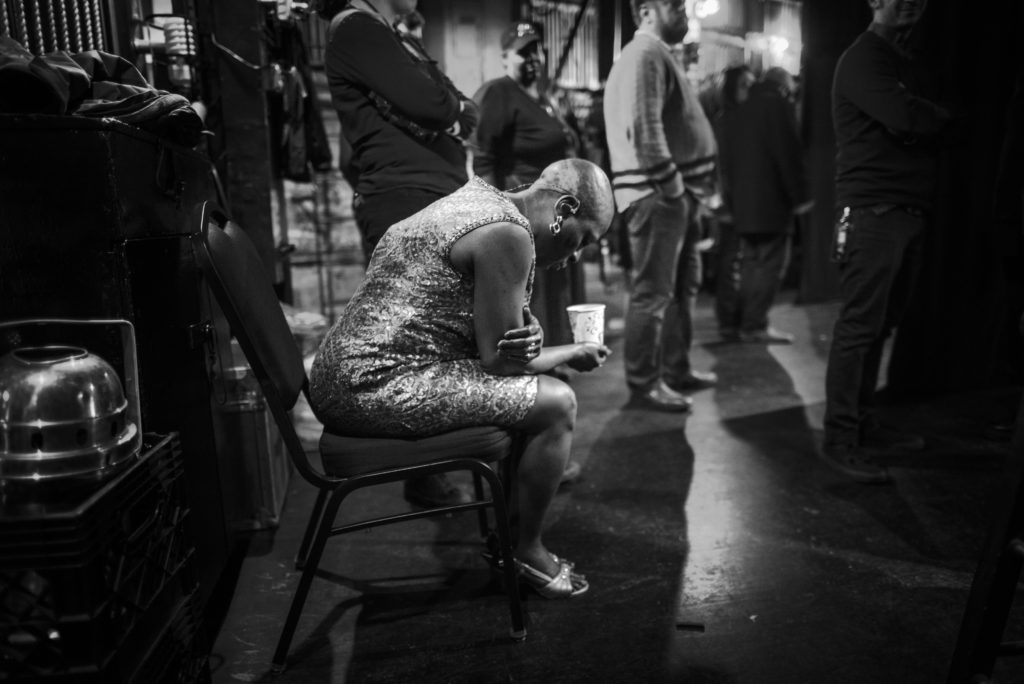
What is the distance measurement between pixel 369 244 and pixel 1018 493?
2207 mm

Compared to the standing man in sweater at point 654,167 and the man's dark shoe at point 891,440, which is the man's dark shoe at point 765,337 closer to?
the standing man in sweater at point 654,167

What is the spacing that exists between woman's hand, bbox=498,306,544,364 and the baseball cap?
265 cm

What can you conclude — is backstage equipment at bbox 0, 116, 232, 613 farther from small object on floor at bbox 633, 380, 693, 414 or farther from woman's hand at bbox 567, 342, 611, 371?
small object on floor at bbox 633, 380, 693, 414

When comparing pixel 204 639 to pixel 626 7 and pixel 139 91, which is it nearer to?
pixel 139 91

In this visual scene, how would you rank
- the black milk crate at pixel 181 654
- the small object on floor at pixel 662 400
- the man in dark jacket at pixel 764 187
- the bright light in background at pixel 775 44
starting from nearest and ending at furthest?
the black milk crate at pixel 181 654, the small object on floor at pixel 662 400, the man in dark jacket at pixel 764 187, the bright light in background at pixel 775 44

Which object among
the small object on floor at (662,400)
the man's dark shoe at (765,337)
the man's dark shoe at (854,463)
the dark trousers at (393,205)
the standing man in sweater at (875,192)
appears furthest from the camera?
the man's dark shoe at (765,337)

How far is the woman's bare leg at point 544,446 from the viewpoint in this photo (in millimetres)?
1844

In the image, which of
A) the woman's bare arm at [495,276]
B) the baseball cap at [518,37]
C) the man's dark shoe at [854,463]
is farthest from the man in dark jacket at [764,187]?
the woman's bare arm at [495,276]

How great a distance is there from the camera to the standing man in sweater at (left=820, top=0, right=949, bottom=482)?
2680 millimetres

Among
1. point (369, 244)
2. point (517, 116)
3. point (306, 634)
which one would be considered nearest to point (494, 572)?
point (306, 634)

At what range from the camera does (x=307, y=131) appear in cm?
405

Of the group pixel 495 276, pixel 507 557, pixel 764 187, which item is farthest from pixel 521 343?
pixel 764 187

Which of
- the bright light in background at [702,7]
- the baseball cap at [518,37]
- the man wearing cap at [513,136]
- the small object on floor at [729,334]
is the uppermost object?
the bright light in background at [702,7]

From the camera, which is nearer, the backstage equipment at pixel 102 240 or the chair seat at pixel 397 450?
the backstage equipment at pixel 102 240
